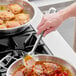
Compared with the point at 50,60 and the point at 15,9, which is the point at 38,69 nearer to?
the point at 50,60

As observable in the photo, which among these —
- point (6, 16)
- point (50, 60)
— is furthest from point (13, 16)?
point (50, 60)

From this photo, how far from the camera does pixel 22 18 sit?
1479 millimetres

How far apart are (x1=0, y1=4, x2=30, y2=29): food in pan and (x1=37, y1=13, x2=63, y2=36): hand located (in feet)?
0.65

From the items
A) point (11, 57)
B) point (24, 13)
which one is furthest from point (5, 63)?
point (24, 13)

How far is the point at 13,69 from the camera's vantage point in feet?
3.42

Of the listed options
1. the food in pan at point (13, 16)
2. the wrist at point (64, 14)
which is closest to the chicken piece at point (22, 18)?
the food in pan at point (13, 16)

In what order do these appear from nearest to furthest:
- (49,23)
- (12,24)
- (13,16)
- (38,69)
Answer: (38,69), (49,23), (12,24), (13,16)

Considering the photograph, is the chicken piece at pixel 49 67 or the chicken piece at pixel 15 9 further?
the chicken piece at pixel 15 9

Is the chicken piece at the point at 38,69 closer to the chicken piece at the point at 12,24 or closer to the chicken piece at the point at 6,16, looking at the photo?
the chicken piece at the point at 12,24

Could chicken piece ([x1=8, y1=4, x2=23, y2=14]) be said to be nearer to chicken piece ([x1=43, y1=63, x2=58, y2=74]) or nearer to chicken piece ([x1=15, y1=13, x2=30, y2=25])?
chicken piece ([x1=15, y1=13, x2=30, y2=25])

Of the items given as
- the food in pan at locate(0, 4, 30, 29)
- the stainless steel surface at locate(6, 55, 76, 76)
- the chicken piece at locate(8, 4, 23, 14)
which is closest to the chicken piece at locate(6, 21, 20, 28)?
the food in pan at locate(0, 4, 30, 29)

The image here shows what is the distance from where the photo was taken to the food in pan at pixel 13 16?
1.40 meters

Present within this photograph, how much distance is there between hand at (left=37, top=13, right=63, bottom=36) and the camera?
1.20 metres

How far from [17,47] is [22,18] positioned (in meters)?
0.26
